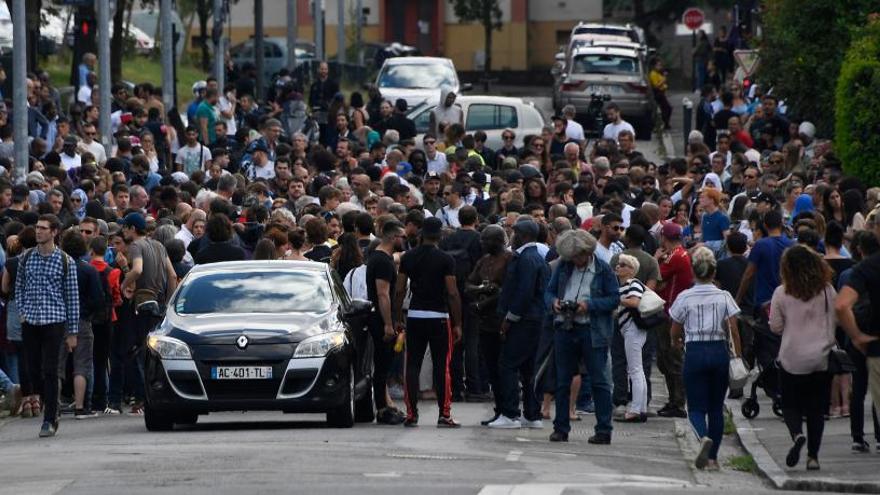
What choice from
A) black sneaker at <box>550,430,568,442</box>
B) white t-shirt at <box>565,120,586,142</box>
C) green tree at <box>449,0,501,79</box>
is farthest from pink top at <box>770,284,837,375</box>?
green tree at <box>449,0,501,79</box>

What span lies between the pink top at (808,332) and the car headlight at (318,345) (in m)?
3.91

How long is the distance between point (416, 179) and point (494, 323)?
9.68 m

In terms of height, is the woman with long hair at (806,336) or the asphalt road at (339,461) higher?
the woman with long hair at (806,336)

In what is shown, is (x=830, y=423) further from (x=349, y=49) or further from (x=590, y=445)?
(x=349, y=49)

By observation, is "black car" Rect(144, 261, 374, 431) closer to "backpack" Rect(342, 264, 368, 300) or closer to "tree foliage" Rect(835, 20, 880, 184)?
"backpack" Rect(342, 264, 368, 300)

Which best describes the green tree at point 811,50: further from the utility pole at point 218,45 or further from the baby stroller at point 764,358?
the utility pole at point 218,45

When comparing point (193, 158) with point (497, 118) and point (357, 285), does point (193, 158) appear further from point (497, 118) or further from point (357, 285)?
point (357, 285)

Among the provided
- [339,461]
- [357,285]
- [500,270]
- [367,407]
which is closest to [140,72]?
[357,285]

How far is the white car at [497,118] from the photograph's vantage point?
3738cm

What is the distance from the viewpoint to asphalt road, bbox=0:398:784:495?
45.1 ft

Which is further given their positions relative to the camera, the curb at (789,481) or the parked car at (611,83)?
the parked car at (611,83)

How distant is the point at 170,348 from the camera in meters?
17.6

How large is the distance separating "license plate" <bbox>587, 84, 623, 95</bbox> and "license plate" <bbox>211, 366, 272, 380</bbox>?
28.6 meters

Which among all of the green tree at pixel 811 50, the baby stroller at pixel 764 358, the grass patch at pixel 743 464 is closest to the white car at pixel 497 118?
the green tree at pixel 811 50
